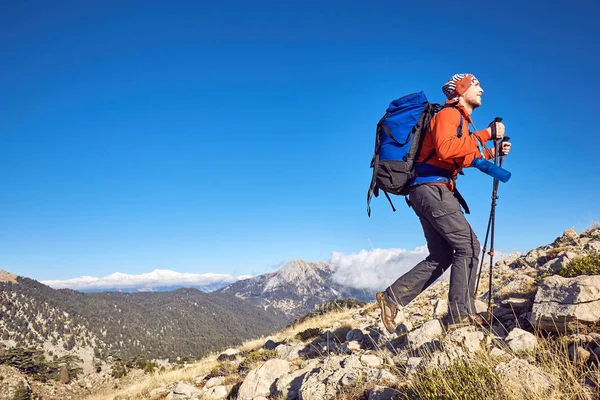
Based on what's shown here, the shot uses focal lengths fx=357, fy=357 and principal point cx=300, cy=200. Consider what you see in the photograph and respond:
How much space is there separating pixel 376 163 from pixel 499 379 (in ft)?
9.92

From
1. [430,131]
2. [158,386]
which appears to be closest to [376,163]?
[430,131]

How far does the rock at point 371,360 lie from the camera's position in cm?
493

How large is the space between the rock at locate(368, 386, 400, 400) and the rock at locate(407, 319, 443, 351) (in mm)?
1116

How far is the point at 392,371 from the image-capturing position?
14.7 ft

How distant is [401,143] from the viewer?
4.91 metres

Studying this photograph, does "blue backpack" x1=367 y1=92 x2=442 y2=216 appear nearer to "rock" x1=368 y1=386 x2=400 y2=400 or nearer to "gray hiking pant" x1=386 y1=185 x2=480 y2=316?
"gray hiking pant" x1=386 y1=185 x2=480 y2=316

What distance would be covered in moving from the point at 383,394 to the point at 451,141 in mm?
3013

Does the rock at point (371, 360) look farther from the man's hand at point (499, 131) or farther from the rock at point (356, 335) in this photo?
the man's hand at point (499, 131)

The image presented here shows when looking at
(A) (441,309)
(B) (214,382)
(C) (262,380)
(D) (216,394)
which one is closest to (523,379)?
(C) (262,380)

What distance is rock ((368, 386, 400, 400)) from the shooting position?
3649 millimetres

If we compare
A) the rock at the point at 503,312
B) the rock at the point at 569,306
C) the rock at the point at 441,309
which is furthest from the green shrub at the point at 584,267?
the rock at the point at 441,309

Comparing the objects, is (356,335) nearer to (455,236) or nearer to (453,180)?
(455,236)

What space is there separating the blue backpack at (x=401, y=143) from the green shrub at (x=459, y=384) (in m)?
2.45

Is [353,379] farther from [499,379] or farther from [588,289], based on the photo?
[588,289]
